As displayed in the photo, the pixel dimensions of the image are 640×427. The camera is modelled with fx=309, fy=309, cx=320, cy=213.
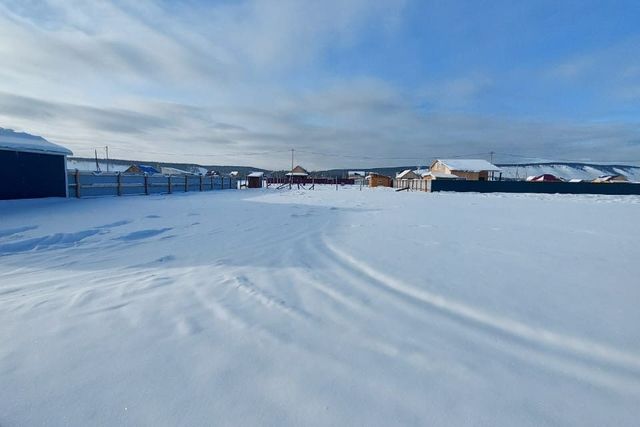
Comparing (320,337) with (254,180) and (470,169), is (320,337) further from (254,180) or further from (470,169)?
(470,169)

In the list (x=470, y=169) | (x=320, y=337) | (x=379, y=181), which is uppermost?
(x=470, y=169)

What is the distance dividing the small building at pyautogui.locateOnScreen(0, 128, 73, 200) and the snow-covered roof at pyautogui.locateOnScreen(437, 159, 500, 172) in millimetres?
43847

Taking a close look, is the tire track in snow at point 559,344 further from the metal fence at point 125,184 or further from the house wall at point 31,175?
the metal fence at point 125,184

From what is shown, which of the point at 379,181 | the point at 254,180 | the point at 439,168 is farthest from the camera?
the point at 379,181

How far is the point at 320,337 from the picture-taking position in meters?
2.53

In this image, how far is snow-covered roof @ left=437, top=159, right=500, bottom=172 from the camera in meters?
44.2

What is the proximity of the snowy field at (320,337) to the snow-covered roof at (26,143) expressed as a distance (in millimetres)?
10401

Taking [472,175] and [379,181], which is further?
[379,181]

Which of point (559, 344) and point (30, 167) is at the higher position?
point (30, 167)

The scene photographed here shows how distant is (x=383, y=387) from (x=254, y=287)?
2115 millimetres

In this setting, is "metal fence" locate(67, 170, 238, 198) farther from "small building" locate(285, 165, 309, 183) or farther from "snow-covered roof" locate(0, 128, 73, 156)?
"small building" locate(285, 165, 309, 183)

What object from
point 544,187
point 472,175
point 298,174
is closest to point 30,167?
point 544,187

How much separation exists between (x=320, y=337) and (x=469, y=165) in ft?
161

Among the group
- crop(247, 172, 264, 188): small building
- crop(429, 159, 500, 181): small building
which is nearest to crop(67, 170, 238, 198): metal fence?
crop(247, 172, 264, 188): small building
